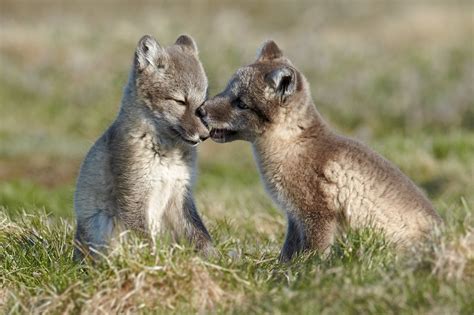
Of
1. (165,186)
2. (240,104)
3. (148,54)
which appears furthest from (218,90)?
(165,186)

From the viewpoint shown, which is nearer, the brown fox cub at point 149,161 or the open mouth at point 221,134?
the brown fox cub at point 149,161

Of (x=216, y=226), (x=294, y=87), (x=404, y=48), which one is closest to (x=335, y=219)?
(x=294, y=87)

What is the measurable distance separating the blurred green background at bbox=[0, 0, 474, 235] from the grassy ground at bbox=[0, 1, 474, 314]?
39mm

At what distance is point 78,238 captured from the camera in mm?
6098

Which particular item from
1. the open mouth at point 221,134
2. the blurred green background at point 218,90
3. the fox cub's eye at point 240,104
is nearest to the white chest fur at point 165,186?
the open mouth at point 221,134

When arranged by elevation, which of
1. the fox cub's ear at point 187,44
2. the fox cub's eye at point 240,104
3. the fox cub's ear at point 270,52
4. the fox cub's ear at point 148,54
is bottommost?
the fox cub's eye at point 240,104

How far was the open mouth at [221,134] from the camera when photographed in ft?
20.2

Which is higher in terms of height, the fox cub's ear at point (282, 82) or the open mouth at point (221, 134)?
the fox cub's ear at point (282, 82)

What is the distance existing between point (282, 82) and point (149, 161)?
3.67 ft

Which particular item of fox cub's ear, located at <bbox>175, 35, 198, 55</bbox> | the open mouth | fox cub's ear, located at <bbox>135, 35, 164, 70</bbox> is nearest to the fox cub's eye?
the open mouth

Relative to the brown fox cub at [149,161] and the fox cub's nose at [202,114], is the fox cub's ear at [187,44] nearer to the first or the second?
the brown fox cub at [149,161]

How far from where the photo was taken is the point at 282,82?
19.6 feet

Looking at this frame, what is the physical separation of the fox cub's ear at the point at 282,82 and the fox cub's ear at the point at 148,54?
2.86ft

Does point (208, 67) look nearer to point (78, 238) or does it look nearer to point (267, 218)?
point (267, 218)
